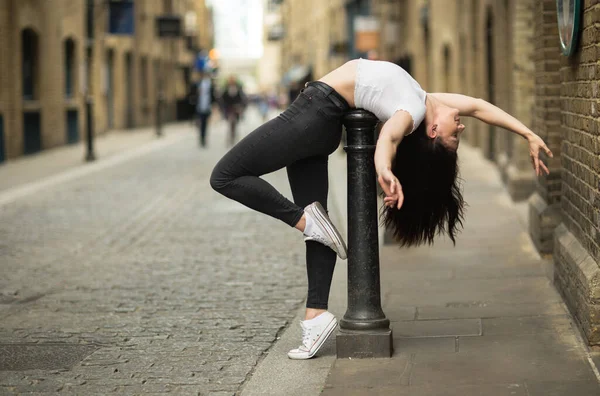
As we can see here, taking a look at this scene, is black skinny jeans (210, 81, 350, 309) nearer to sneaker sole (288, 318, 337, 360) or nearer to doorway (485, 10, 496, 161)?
sneaker sole (288, 318, 337, 360)

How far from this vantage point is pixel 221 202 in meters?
13.6

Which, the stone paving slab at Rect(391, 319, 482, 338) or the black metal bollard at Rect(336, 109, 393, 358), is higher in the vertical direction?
the black metal bollard at Rect(336, 109, 393, 358)

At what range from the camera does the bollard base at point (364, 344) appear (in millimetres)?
5164

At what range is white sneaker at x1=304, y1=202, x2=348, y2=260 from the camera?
202 inches

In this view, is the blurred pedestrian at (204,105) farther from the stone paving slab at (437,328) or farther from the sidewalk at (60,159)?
the stone paving slab at (437,328)

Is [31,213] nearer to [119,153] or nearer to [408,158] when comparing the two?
[408,158]

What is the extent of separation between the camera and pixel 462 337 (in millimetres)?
5562

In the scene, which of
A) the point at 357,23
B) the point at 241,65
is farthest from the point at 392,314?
the point at 241,65

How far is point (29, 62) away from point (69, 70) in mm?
4356

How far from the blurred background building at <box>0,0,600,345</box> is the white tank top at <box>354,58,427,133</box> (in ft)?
3.20

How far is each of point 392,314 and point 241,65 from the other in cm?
15890

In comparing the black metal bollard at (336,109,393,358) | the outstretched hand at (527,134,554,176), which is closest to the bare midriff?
the black metal bollard at (336,109,393,358)

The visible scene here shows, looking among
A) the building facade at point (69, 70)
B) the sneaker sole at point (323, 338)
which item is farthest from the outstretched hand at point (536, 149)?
the building facade at point (69, 70)

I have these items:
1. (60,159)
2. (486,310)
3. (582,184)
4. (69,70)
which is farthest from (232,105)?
(582,184)
